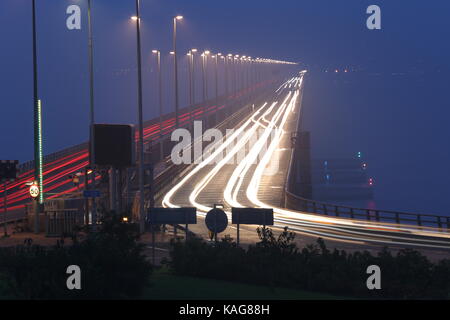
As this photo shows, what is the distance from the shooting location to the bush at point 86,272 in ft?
42.6

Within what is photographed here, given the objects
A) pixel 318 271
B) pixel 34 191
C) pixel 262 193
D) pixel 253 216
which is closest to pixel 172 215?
pixel 253 216

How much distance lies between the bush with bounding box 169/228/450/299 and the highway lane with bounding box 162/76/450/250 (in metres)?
14.4

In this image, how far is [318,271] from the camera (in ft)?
60.1

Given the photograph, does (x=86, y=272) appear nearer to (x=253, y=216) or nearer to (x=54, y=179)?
(x=253, y=216)

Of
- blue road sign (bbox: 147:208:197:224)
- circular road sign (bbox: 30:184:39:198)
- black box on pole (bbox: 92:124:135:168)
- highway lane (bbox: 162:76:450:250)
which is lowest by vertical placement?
highway lane (bbox: 162:76:450:250)

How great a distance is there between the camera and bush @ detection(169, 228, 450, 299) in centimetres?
1745

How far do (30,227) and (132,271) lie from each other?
78.6 feet

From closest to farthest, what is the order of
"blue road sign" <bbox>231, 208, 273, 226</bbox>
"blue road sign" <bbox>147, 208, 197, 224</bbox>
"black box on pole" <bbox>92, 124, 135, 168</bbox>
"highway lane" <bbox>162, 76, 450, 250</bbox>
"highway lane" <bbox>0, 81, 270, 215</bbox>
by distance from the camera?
"blue road sign" <bbox>231, 208, 273, 226</bbox>, "blue road sign" <bbox>147, 208, 197, 224</bbox>, "black box on pole" <bbox>92, 124, 135, 168</bbox>, "highway lane" <bbox>162, 76, 450, 250</bbox>, "highway lane" <bbox>0, 81, 270, 215</bbox>

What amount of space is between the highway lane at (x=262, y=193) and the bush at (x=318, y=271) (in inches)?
565

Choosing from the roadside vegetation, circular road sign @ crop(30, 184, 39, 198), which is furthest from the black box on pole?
the roadside vegetation

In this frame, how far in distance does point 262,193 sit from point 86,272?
1663 inches

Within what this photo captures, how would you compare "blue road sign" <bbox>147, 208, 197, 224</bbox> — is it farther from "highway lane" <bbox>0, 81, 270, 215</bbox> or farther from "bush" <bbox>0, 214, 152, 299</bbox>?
"highway lane" <bbox>0, 81, 270, 215</bbox>

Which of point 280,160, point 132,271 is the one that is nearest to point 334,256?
point 132,271
